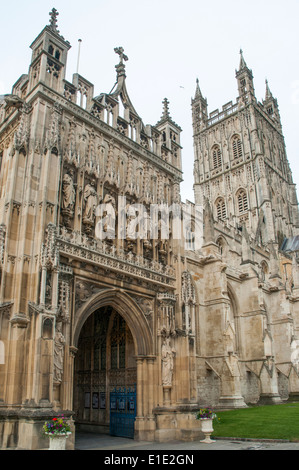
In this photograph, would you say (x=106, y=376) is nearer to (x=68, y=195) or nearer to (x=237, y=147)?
(x=68, y=195)

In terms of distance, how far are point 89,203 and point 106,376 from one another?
7211 mm

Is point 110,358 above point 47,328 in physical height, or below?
below

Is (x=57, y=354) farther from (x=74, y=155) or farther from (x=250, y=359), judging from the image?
(x=250, y=359)

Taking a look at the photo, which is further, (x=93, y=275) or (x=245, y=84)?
(x=245, y=84)

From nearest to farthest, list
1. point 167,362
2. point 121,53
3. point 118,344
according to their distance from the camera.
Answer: point 167,362
point 118,344
point 121,53

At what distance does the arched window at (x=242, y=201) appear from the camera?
5169 cm

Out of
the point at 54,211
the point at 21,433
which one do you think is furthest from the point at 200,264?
the point at 21,433

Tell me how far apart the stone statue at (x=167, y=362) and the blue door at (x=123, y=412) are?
1292 millimetres

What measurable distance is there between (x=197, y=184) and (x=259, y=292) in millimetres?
31496

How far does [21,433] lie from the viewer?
1041cm

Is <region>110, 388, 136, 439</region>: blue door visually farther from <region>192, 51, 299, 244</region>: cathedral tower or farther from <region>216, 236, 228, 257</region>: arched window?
<region>192, 51, 299, 244</region>: cathedral tower

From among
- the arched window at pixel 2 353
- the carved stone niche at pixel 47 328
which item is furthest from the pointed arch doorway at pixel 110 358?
the arched window at pixel 2 353

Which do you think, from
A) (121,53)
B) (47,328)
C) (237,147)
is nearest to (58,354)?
(47,328)

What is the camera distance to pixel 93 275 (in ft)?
44.7
